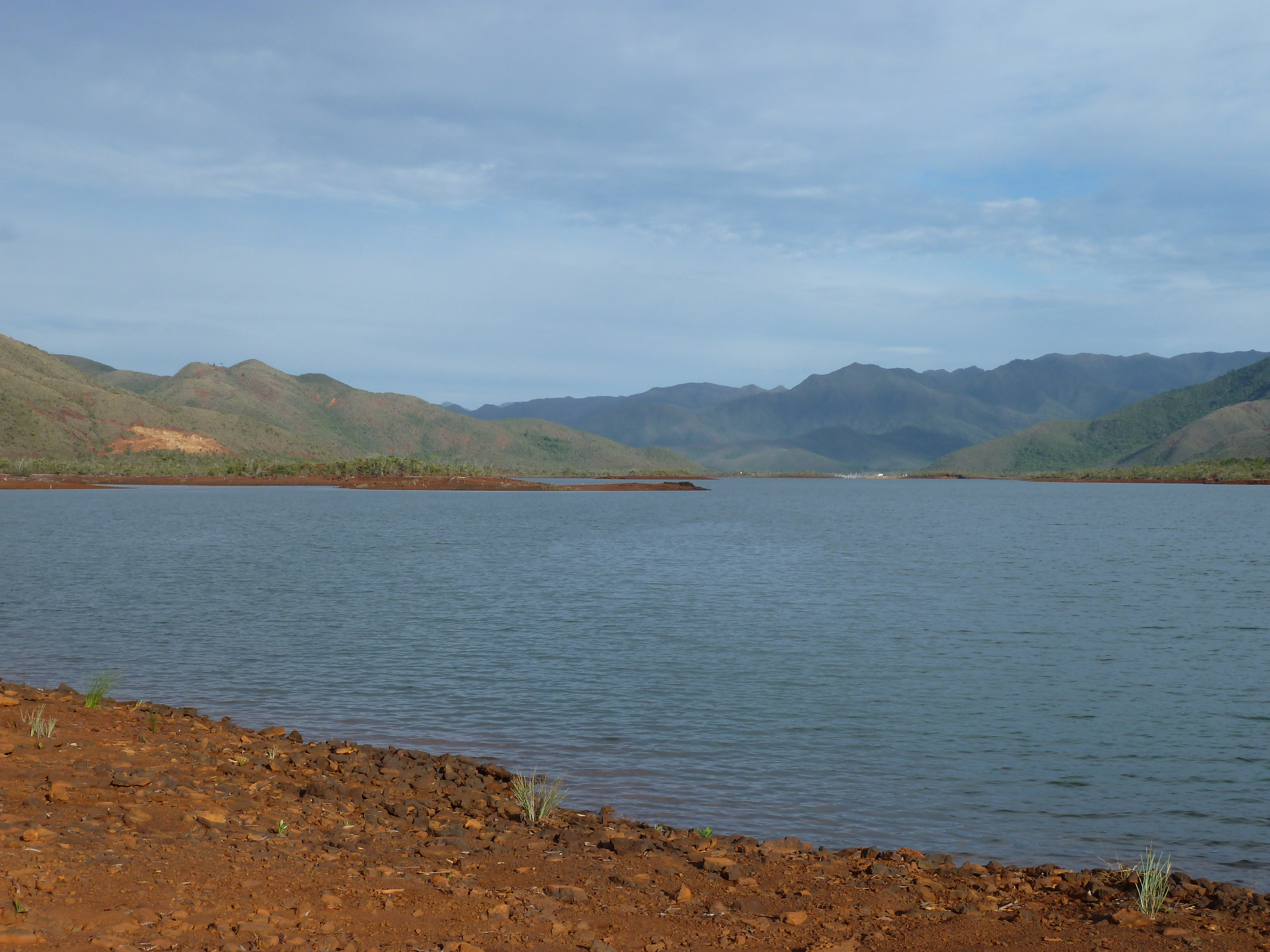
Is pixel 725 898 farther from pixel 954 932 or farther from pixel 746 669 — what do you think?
pixel 746 669

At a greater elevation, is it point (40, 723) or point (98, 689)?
point (40, 723)

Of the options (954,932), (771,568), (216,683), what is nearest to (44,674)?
(216,683)

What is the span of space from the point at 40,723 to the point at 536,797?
642cm

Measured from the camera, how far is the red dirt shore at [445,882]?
7.58m

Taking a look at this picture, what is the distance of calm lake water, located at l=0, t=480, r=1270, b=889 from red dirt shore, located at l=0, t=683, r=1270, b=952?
2083 millimetres

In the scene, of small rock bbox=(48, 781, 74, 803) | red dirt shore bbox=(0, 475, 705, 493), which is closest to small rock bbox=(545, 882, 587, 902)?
small rock bbox=(48, 781, 74, 803)

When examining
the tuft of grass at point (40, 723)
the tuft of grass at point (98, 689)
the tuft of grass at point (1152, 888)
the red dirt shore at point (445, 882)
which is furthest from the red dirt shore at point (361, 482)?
the tuft of grass at point (1152, 888)

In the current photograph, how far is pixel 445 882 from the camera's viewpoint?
873cm

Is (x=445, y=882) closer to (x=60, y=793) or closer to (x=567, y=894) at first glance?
(x=567, y=894)

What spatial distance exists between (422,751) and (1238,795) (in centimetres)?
1143

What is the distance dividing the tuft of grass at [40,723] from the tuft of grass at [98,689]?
1.60 meters

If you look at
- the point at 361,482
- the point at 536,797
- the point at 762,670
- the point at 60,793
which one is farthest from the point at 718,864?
the point at 361,482

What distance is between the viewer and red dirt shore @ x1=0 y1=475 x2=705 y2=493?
15988cm

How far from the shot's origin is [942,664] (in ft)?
77.6
